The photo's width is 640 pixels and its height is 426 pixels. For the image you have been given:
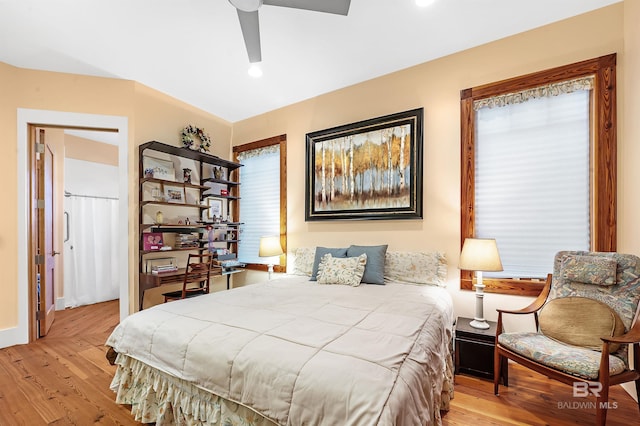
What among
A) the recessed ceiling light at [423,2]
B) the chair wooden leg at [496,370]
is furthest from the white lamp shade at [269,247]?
the recessed ceiling light at [423,2]

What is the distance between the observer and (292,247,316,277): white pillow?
3.49m

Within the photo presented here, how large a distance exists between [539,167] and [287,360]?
2675 mm

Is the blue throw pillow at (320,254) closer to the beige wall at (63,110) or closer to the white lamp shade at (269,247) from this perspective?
the white lamp shade at (269,247)

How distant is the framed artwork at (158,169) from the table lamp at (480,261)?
353 cm

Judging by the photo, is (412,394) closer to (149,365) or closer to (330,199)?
(149,365)

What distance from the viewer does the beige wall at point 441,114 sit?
2357 millimetres

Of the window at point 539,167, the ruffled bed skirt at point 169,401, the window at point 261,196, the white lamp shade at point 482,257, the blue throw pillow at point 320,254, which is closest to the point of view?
the ruffled bed skirt at point 169,401

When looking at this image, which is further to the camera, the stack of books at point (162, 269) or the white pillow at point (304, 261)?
the white pillow at point (304, 261)

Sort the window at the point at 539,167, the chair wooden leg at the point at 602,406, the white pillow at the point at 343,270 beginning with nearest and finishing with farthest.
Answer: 1. the chair wooden leg at the point at 602,406
2. the window at the point at 539,167
3. the white pillow at the point at 343,270

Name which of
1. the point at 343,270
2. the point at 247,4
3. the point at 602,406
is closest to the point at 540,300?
the point at 602,406

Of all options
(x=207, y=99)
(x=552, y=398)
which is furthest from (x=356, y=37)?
(x=552, y=398)

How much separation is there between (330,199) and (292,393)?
265 centimetres

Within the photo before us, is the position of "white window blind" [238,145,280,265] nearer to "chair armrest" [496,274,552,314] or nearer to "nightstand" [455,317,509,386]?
"nightstand" [455,317,509,386]

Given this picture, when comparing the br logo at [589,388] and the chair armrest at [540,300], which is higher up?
the chair armrest at [540,300]
